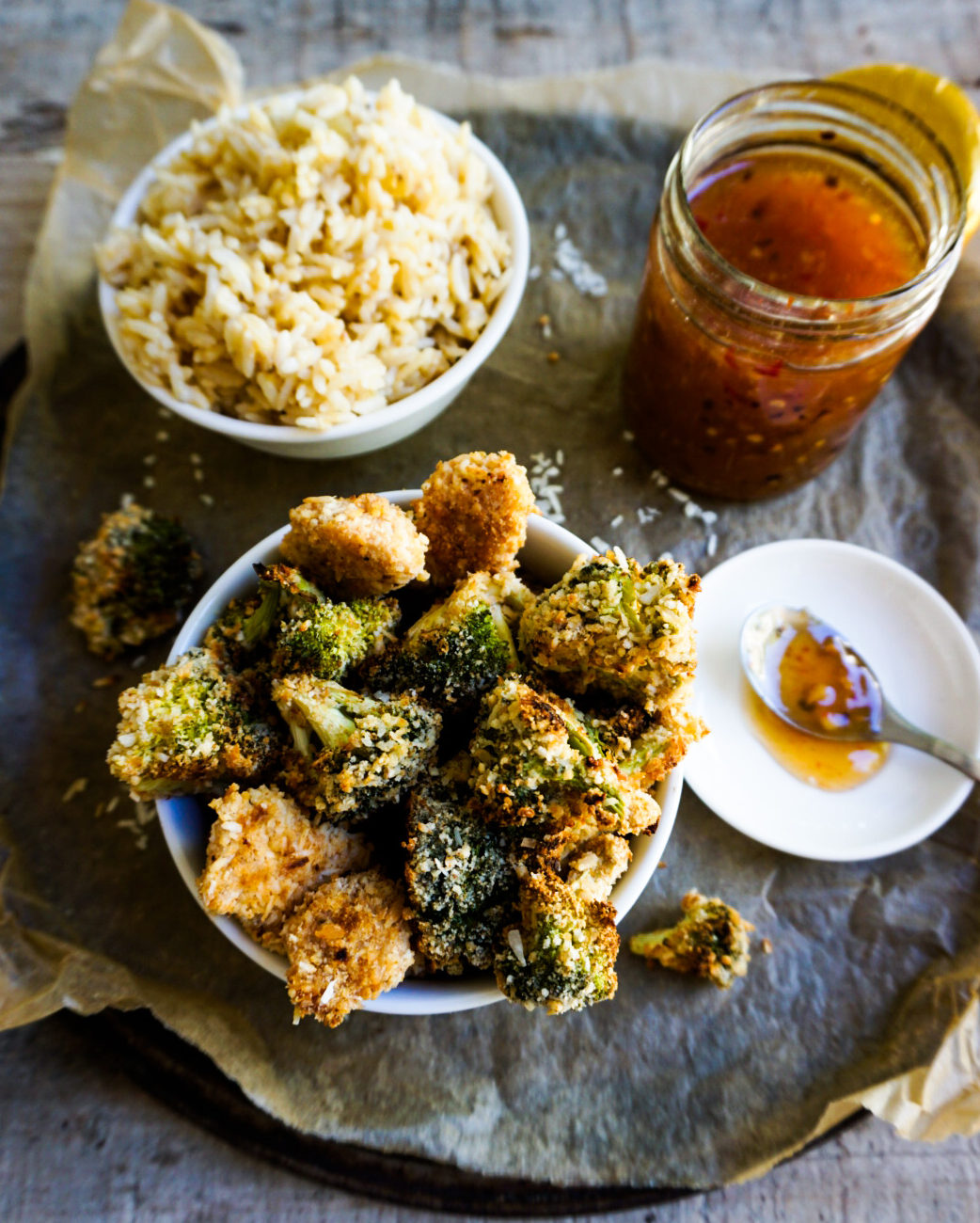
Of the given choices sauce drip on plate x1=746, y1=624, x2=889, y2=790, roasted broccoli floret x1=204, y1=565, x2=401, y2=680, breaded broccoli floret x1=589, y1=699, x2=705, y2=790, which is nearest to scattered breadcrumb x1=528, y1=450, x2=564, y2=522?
sauce drip on plate x1=746, y1=624, x2=889, y2=790

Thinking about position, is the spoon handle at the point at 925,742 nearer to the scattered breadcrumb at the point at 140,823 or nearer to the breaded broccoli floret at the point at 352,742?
the breaded broccoli floret at the point at 352,742

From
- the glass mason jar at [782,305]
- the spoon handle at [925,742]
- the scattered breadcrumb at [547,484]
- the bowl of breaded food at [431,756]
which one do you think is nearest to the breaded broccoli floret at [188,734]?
the bowl of breaded food at [431,756]

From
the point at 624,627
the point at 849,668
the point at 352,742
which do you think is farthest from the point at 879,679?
the point at 352,742

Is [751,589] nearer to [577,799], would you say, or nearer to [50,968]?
[577,799]

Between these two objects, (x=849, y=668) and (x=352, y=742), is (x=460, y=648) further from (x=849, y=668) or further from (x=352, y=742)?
(x=849, y=668)

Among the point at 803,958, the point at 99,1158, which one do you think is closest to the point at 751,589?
the point at 803,958

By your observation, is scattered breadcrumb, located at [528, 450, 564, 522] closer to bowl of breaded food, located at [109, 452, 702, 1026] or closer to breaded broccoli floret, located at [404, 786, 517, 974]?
bowl of breaded food, located at [109, 452, 702, 1026]
